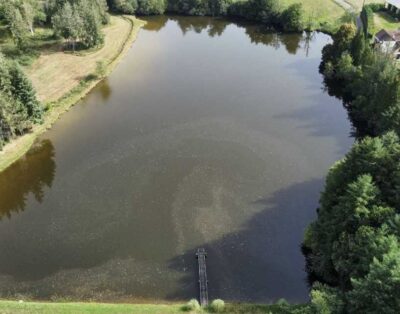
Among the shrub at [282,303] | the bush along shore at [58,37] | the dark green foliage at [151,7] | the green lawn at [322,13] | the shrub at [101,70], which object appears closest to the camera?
the shrub at [282,303]

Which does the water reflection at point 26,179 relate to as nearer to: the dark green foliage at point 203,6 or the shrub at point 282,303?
the shrub at point 282,303

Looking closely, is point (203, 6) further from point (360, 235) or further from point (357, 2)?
point (360, 235)

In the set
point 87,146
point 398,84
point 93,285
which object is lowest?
point 93,285

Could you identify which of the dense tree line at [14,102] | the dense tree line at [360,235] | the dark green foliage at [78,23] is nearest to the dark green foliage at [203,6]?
the dark green foliage at [78,23]

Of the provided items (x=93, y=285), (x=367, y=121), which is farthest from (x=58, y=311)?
(x=367, y=121)

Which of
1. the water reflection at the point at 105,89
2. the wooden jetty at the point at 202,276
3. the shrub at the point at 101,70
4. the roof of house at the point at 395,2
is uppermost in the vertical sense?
the roof of house at the point at 395,2

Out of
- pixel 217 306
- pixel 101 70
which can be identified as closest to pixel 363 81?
pixel 217 306

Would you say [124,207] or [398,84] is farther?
[398,84]

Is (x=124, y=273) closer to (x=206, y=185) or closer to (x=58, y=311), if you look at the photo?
(x=58, y=311)
